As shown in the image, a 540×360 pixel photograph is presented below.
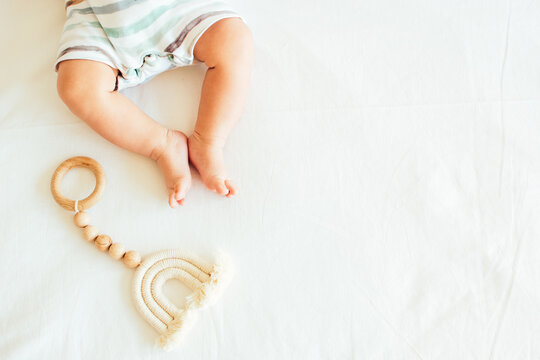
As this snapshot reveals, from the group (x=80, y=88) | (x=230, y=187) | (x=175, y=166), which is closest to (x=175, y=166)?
(x=175, y=166)

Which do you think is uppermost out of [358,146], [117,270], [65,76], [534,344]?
[65,76]

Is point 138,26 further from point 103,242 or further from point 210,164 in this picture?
point 103,242

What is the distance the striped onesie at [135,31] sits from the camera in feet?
2.57

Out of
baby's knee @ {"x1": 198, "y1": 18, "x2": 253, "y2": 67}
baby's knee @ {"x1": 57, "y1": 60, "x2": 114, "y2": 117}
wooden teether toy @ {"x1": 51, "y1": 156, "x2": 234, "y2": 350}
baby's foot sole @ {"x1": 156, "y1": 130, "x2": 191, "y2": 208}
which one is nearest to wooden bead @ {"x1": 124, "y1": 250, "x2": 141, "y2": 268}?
wooden teether toy @ {"x1": 51, "y1": 156, "x2": 234, "y2": 350}

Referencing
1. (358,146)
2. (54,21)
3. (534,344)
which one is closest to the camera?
(534,344)

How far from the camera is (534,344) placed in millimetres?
684

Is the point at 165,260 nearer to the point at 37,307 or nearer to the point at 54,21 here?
the point at 37,307

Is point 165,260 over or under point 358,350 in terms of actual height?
over

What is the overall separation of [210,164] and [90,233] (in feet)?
0.76

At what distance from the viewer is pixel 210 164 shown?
0.78 metres

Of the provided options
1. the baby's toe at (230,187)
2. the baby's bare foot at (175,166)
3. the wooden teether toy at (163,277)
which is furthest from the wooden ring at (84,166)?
the baby's toe at (230,187)

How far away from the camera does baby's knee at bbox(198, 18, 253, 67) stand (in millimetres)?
799

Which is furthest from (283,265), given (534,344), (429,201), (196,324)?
(534,344)

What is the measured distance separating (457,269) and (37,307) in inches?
27.0
